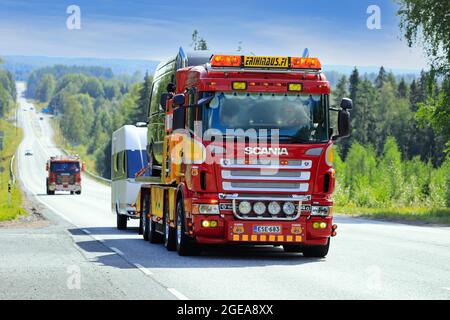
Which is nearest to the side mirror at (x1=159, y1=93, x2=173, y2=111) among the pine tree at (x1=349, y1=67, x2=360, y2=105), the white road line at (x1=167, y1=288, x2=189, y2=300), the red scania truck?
the red scania truck

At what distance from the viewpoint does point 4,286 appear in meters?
12.9

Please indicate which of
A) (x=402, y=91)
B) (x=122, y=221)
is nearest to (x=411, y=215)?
(x=122, y=221)

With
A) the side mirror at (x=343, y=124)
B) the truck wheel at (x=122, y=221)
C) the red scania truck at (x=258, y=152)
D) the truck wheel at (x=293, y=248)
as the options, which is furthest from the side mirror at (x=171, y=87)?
the truck wheel at (x=122, y=221)

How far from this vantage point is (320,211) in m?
17.7

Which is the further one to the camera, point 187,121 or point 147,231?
point 147,231

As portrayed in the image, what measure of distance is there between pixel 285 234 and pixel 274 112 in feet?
6.92

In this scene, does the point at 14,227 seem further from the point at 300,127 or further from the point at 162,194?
the point at 300,127

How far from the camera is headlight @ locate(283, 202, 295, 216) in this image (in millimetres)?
17516

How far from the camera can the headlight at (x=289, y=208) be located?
17516mm

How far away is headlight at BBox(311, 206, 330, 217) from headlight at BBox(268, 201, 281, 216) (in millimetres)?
601

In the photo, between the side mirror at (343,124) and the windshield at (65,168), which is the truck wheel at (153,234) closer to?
the side mirror at (343,124)

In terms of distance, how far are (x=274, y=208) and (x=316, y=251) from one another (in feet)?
4.58
